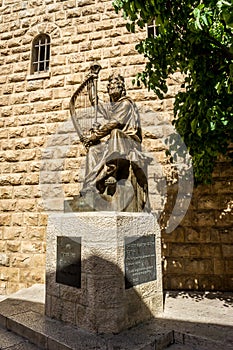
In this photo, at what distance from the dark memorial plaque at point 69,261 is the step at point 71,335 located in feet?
1.49

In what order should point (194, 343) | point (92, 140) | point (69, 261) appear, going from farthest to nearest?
1. point (92, 140)
2. point (69, 261)
3. point (194, 343)

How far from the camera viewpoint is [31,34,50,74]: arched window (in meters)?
6.48

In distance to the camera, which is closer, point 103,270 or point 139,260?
point 103,270

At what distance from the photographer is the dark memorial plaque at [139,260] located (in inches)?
119

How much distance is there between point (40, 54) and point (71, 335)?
599 centimetres

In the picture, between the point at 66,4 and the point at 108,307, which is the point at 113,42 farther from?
the point at 108,307

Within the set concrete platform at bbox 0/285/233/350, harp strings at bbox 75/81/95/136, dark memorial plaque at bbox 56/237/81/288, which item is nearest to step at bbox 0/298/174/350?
concrete platform at bbox 0/285/233/350

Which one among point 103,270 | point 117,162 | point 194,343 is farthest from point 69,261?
point 194,343

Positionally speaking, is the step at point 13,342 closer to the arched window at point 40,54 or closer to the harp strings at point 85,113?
the harp strings at point 85,113

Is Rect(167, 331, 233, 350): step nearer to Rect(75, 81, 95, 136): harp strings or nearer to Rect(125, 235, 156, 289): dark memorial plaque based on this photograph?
Rect(125, 235, 156, 289): dark memorial plaque

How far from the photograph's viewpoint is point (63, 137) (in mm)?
5855

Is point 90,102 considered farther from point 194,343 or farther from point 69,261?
point 194,343

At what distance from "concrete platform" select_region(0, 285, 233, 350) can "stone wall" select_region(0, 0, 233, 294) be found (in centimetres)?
122

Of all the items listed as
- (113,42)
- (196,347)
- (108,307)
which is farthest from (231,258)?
(113,42)
